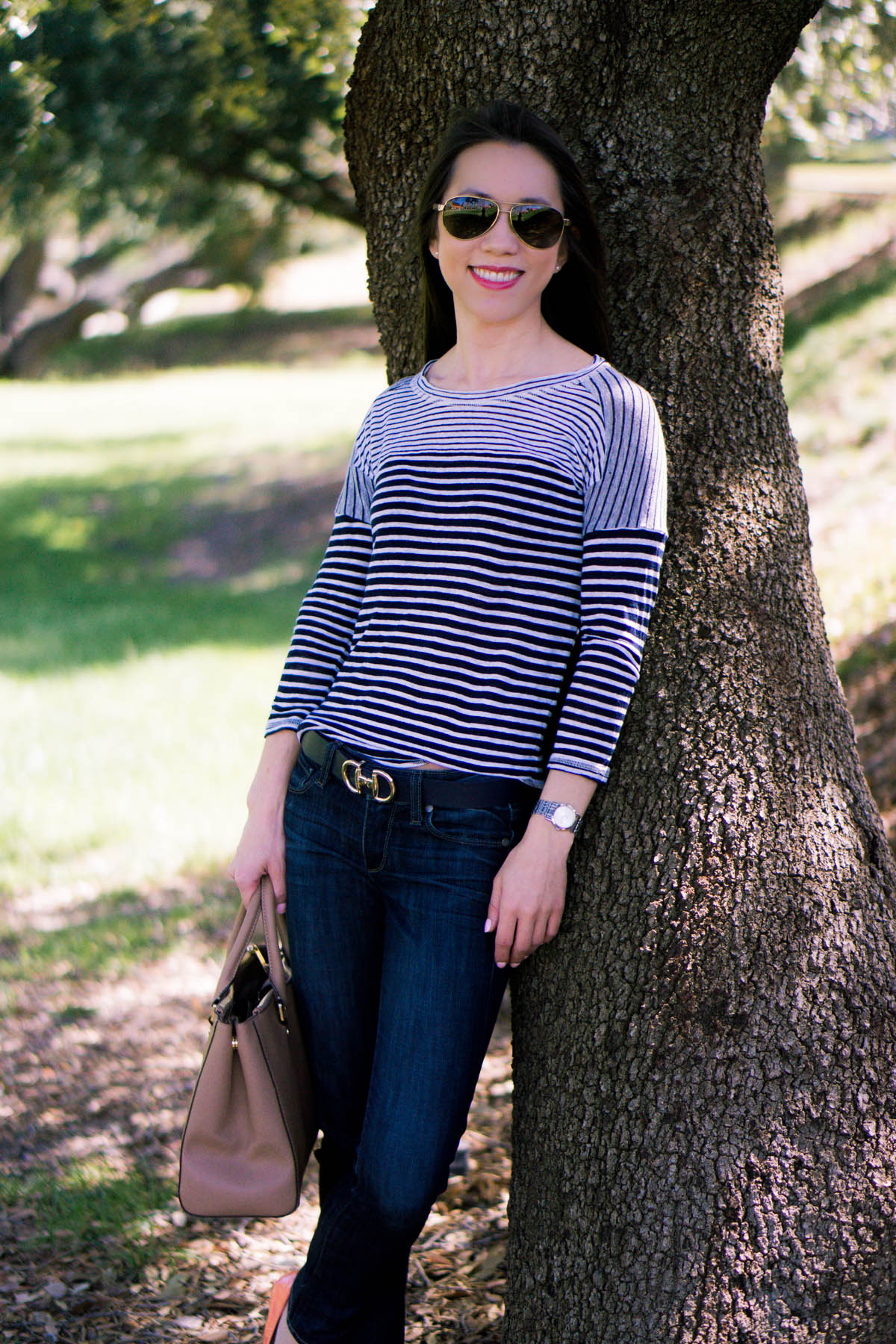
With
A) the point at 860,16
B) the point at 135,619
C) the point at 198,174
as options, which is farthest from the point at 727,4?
the point at 135,619

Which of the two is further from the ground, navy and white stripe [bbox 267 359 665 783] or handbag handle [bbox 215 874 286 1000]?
navy and white stripe [bbox 267 359 665 783]

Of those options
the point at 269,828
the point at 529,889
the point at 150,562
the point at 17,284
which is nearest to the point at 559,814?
the point at 529,889

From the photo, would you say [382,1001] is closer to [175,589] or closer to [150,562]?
[175,589]

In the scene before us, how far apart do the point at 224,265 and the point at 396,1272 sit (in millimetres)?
26922

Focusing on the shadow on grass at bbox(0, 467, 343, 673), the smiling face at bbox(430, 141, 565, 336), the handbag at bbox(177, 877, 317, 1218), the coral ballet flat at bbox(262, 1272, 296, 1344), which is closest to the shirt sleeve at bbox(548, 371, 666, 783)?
the smiling face at bbox(430, 141, 565, 336)

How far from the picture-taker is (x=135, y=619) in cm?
1210

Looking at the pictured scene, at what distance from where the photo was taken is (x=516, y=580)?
2.18 meters

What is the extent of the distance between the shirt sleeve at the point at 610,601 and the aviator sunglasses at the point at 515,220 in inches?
17.7

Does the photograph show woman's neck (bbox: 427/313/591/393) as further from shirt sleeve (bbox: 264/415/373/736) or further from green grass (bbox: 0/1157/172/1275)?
green grass (bbox: 0/1157/172/1275)

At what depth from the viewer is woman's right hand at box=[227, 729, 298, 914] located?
243cm

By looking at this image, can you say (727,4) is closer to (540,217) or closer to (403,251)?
(540,217)

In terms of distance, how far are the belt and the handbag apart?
0.43 m

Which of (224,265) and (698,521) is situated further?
(224,265)

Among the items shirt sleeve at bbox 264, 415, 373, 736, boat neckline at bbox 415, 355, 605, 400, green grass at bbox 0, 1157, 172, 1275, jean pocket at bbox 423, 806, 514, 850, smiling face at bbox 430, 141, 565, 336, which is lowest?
green grass at bbox 0, 1157, 172, 1275
